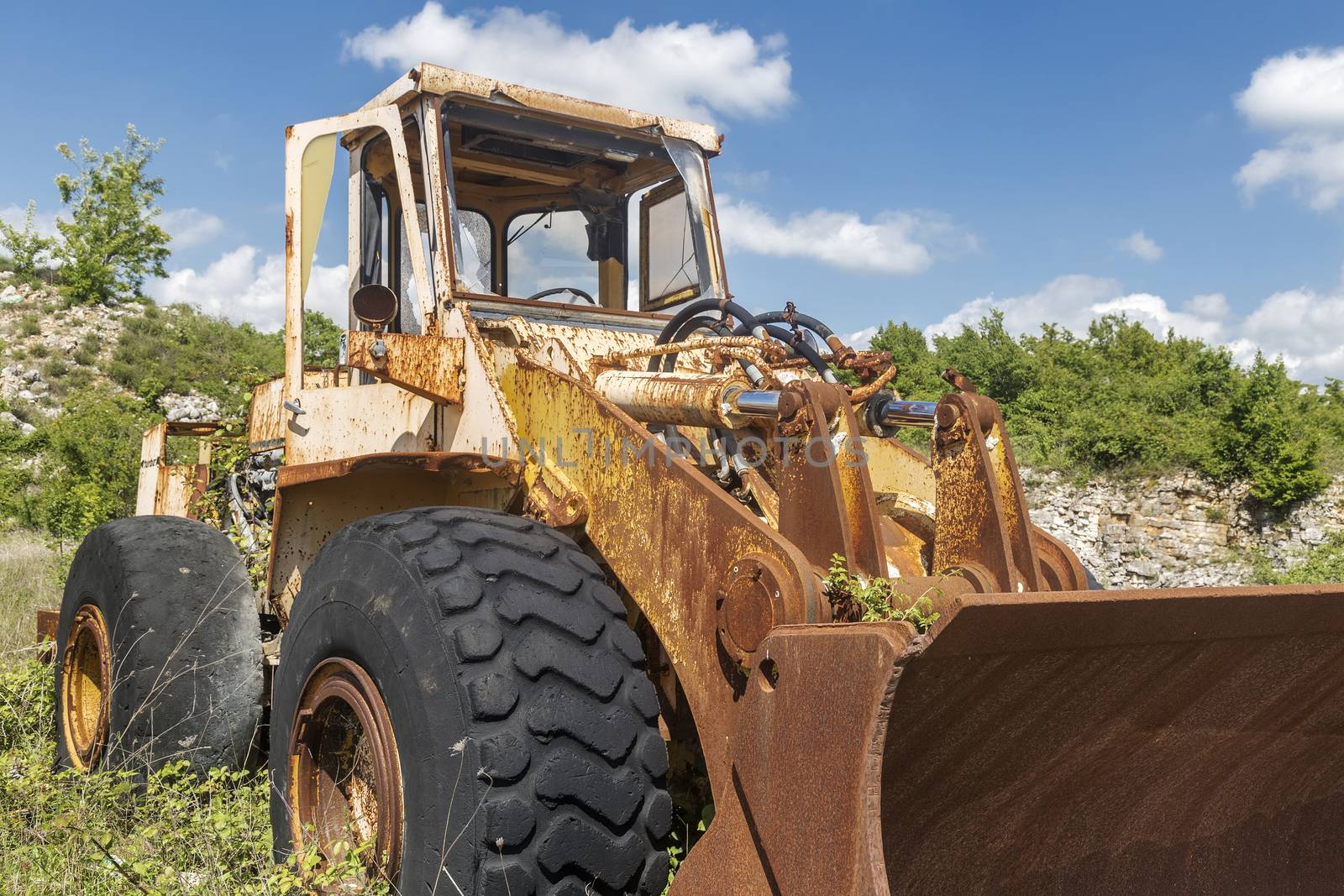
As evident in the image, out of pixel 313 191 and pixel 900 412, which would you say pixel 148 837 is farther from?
pixel 900 412

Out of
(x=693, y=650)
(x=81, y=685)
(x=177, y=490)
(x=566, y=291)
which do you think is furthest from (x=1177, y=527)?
(x=693, y=650)

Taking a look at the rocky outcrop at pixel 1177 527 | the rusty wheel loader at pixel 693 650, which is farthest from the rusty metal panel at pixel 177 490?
the rocky outcrop at pixel 1177 527

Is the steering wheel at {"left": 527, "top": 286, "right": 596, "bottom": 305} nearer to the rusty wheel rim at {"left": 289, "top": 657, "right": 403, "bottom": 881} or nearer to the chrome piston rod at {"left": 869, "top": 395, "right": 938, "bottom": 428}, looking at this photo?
the chrome piston rod at {"left": 869, "top": 395, "right": 938, "bottom": 428}

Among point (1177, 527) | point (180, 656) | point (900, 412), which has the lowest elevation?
point (180, 656)

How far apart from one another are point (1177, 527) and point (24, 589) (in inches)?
536

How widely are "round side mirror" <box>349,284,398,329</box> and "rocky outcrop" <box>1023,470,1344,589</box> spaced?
40.0 ft

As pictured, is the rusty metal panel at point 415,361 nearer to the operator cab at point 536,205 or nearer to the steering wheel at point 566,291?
the operator cab at point 536,205

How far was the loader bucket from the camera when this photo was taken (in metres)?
2.18

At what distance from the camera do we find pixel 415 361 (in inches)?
153

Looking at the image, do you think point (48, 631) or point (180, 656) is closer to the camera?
point (180, 656)

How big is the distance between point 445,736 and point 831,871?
3.30 feet

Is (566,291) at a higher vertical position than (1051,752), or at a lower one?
higher

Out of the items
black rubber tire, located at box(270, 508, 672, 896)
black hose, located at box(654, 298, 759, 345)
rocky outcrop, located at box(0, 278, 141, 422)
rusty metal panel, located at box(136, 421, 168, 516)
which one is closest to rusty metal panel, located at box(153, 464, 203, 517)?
rusty metal panel, located at box(136, 421, 168, 516)

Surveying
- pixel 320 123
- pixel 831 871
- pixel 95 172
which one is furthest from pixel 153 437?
pixel 95 172
